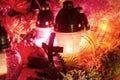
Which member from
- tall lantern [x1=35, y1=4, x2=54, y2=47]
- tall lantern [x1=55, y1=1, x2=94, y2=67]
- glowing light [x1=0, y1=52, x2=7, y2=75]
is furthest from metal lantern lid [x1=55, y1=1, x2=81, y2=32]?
glowing light [x1=0, y1=52, x2=7, y2=75]

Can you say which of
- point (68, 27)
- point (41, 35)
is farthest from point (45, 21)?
point (68, 27)

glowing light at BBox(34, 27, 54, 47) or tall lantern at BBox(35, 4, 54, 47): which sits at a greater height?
tall lantern at BBox(35, 4, 54, 47)

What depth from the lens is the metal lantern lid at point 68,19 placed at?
1.45 meters

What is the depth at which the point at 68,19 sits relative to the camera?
1444 mm

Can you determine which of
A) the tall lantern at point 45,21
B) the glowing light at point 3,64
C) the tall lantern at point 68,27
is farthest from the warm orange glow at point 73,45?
the glowing light at point 3,64

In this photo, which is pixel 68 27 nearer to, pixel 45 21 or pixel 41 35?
pixel 45 21

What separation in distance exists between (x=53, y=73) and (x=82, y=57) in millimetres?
390

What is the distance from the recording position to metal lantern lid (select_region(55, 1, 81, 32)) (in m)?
1.45

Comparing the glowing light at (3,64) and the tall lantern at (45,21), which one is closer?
the glowing light at (3,64)

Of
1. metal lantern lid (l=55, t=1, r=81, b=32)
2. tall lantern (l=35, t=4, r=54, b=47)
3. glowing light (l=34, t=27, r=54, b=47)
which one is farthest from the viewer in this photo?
glowing light (l=34, t=27, r=54, b=47)

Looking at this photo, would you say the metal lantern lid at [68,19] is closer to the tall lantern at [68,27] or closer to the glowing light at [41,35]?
the tall lantern at [68,27]

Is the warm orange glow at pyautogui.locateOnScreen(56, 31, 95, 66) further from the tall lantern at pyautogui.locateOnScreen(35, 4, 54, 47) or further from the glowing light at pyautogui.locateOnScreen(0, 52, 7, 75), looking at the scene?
the glowing light at pyautogui.locateOnScreen(0, 52, 7, 75)

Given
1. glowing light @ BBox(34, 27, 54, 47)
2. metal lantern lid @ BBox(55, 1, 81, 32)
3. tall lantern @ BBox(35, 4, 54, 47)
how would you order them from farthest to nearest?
glowing light @ BBox(34, 27, 54, 47)
tall lantern @ BBox(35, 4, 54, 47)
metal lantern lid @ BBox(55, 1, 81, 32)

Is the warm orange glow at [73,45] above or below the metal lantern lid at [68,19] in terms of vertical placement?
below
